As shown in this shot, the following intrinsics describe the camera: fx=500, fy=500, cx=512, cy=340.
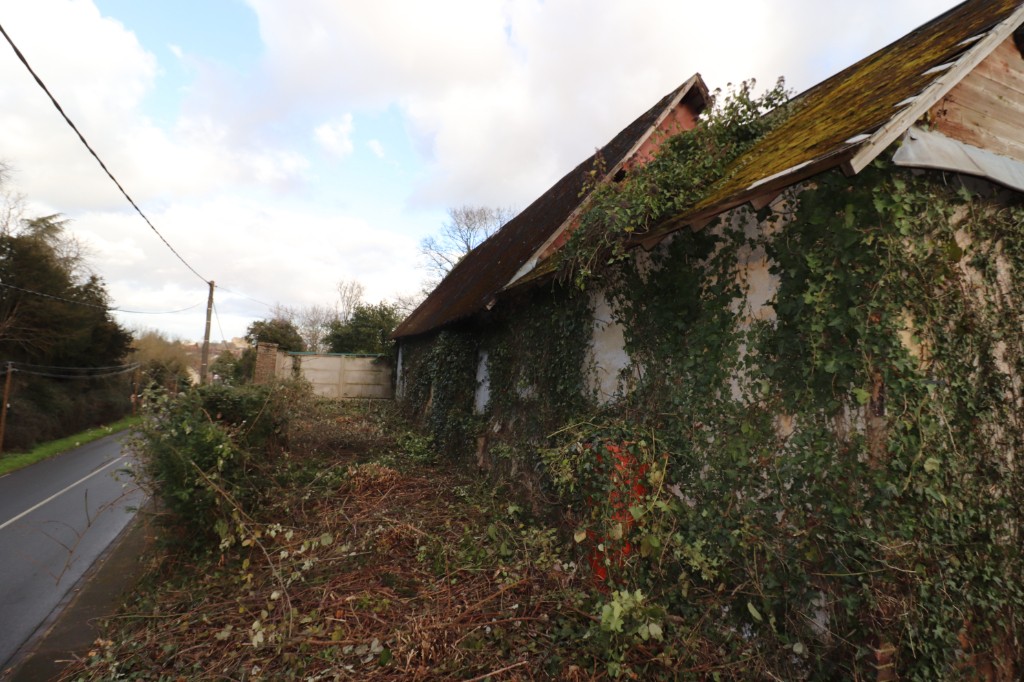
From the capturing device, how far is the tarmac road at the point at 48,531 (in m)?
5.75

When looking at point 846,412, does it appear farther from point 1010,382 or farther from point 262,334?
point 262,334

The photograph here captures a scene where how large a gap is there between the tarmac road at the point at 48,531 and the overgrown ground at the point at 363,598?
1.28m

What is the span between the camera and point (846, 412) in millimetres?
3215

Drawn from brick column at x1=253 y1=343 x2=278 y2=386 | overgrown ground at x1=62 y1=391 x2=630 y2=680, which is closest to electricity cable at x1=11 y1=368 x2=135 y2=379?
brick column at x1=253 y1=343 x2=278 y2=386

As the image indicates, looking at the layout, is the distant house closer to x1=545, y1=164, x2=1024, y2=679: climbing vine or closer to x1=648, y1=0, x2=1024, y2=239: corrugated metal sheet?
x1=648, y1=0, x2=1024, y2=239: corrugated metal sheet

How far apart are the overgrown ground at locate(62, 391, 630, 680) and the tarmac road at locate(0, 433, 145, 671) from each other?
4.21 ft

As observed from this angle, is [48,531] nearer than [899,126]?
No

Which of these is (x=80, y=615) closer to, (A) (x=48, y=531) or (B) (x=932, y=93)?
(A) (x=48, y=531)

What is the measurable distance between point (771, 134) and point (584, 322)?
297 cm

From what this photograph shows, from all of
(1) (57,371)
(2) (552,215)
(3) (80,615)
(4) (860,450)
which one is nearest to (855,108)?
(4) (860,450)

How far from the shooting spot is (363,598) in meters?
4.56

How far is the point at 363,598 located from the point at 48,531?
26.4 feet

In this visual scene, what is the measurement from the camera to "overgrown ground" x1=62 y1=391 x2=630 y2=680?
381 centimetres

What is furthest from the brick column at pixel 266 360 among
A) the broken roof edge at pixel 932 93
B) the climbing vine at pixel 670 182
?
the broken roof edge at pixel 932 93
